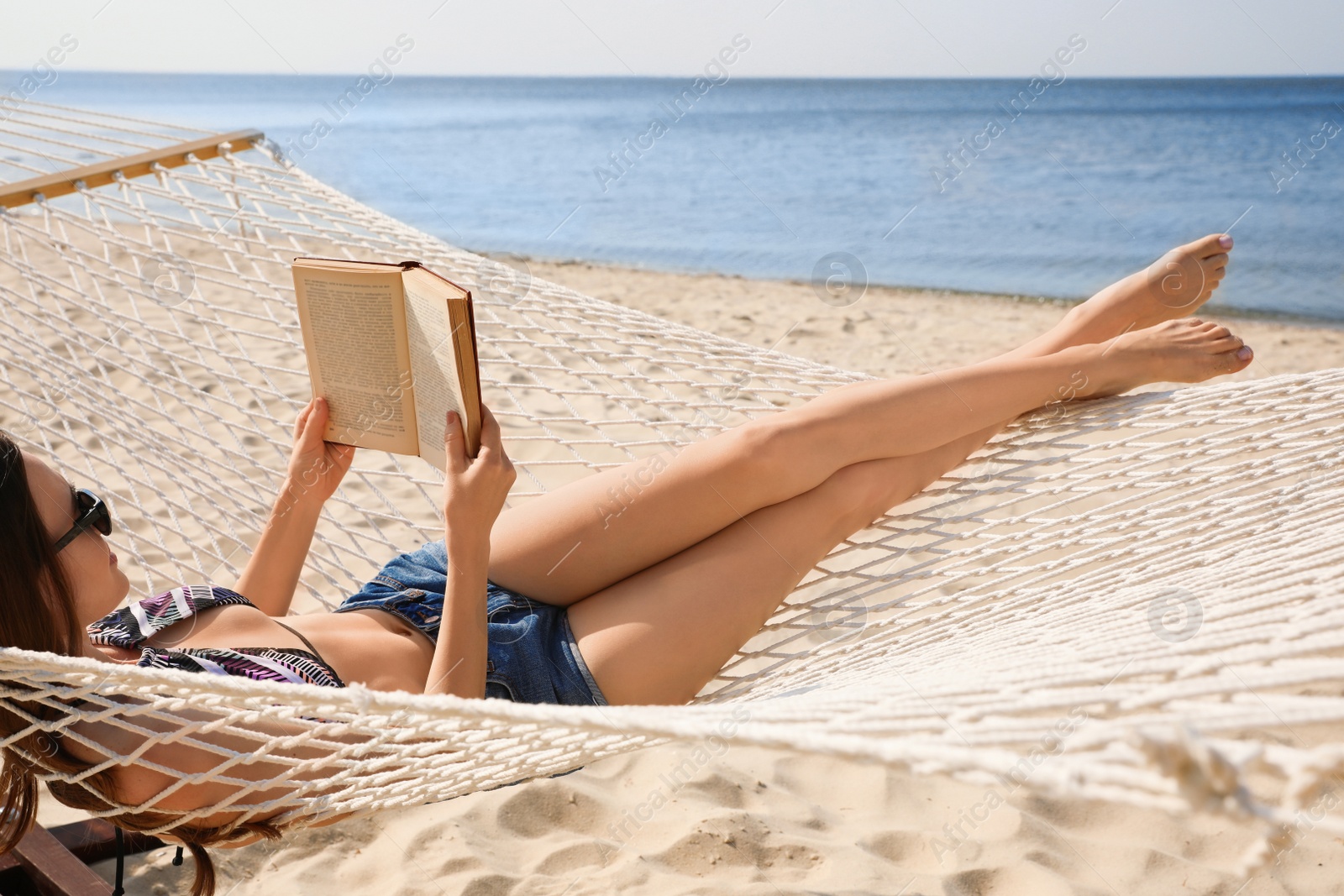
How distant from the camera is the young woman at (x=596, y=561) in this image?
94 centimetres

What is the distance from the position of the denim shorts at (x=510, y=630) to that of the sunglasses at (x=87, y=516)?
1.08 ft

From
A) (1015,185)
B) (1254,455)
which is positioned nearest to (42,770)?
(1254,455)

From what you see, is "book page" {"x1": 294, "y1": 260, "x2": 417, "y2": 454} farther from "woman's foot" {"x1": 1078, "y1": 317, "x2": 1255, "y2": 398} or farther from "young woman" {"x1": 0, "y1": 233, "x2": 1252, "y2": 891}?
"woman's foot" {"x1": 1078, "y1": 317, "x2": 1255, "y2": 398}

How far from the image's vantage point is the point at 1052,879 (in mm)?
1161

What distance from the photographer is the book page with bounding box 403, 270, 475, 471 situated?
3.03 feet

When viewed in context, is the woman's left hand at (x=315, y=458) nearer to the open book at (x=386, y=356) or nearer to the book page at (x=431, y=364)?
the open book at (x=386, y=356)

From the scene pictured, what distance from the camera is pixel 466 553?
94cm

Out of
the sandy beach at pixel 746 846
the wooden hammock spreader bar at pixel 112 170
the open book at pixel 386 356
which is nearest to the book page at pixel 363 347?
the open book at pixel 386 356

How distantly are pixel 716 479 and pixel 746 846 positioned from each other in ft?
1.61

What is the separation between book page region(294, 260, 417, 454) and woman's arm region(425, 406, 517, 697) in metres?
0.12

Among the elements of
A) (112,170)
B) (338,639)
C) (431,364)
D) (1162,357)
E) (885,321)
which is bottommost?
(338,639)

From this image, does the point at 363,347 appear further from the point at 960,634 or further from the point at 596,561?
the point at 960,634

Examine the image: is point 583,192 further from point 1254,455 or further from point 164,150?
point 1254,455

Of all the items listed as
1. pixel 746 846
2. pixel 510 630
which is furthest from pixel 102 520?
pixel 746 846
